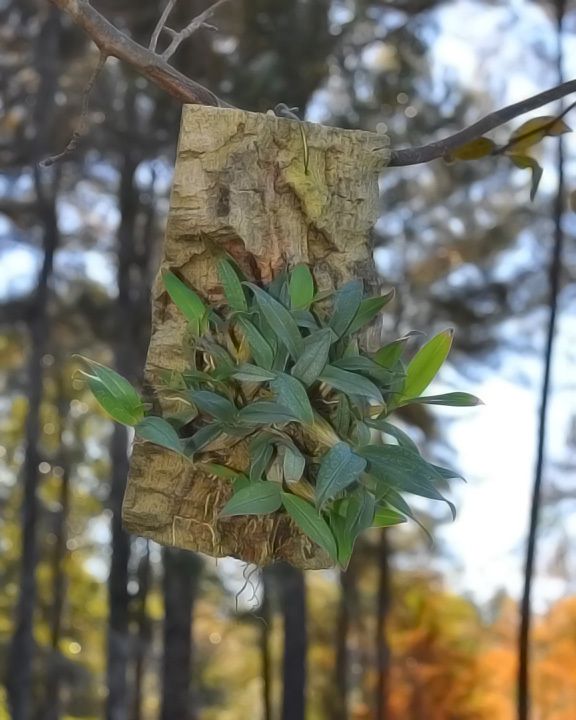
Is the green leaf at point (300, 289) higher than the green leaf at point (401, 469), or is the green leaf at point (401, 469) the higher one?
the green leaf at point (300, 289)

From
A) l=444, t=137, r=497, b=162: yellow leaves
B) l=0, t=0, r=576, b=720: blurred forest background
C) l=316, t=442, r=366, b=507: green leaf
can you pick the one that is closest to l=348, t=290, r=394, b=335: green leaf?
l=316, t=442, r=366, b=507: green leaf

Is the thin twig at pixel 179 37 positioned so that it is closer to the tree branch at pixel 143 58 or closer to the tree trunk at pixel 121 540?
the tree branch at pixel 143 58

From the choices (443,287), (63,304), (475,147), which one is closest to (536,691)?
(443,287)

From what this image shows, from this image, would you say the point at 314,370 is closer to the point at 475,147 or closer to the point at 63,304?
the point at 475,147

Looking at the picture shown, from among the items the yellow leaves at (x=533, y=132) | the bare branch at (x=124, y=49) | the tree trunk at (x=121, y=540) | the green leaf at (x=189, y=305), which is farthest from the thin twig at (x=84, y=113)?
the tree trunk at (x=121, y=540)

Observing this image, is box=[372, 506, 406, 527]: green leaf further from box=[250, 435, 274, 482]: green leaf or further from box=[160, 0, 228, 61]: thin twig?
box=[160, 0, 228, 61]: thin twig

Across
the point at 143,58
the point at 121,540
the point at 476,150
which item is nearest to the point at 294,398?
the point at 143,58

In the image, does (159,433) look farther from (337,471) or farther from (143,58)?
(143,58)
